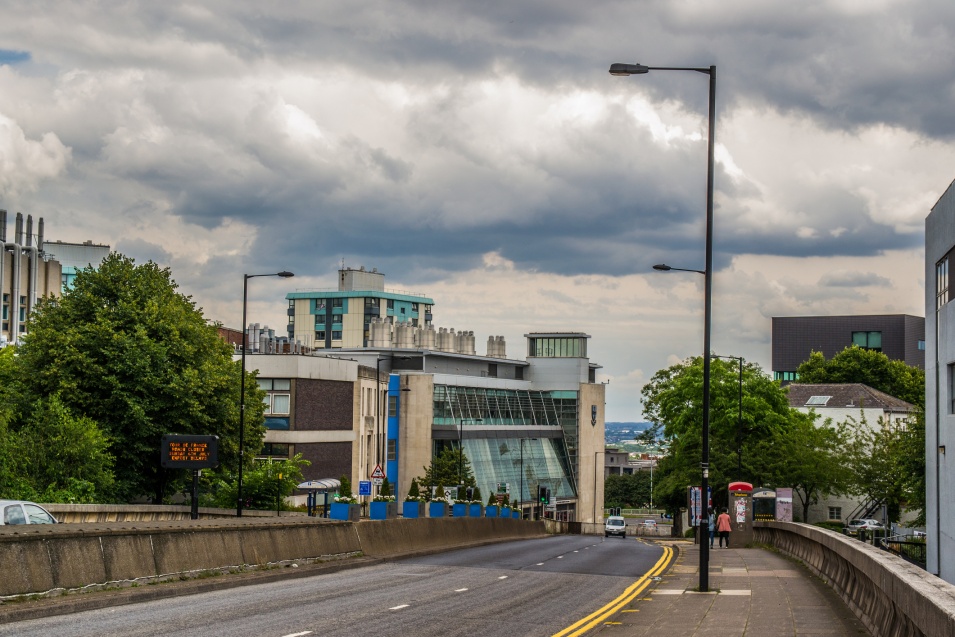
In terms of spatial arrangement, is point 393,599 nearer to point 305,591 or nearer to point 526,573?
point 305,591

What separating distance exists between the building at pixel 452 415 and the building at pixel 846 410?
3038 cm

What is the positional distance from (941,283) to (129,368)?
104 feet

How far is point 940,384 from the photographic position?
3944cm

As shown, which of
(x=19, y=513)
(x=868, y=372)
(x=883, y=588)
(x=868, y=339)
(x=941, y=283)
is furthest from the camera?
(x=868, y=339)

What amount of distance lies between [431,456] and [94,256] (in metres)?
53.5

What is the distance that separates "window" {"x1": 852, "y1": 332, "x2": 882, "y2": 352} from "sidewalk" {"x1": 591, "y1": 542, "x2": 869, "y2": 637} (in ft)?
492

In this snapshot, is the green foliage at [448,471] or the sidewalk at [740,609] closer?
the sidewalk at [740,609]

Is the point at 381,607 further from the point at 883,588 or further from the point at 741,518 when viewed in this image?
the point at 741,518

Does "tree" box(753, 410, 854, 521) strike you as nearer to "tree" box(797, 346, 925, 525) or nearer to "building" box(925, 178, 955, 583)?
"tree" box(797, 346, 925, 525)

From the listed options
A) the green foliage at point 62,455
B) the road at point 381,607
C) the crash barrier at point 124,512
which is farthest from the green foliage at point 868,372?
the road at point 381,607

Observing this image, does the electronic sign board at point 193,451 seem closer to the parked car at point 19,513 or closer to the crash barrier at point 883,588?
the parked car at point 19,513

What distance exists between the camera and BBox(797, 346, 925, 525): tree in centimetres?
6694

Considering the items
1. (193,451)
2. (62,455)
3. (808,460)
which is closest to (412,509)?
(193,451)

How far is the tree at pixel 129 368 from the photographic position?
49.7 meters
